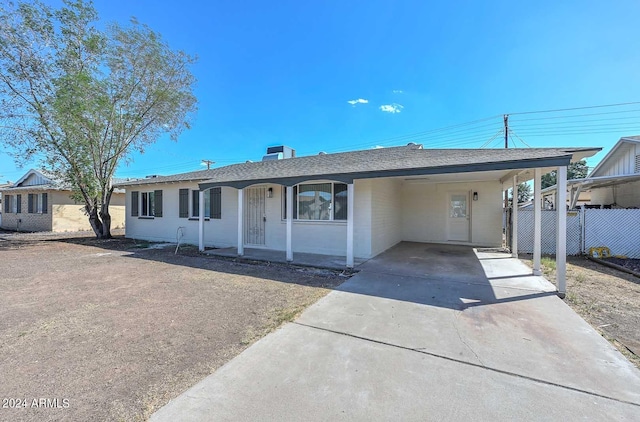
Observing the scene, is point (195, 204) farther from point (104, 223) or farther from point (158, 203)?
point (104, 223)

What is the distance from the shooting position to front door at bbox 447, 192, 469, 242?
10773mm

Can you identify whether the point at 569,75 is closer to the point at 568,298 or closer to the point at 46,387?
the point at 568,298

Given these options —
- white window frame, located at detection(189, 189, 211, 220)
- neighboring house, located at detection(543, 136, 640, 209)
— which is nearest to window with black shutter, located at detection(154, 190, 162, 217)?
white window frame, located at detection(189, 189, 211, 220)

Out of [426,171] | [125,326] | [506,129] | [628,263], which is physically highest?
[506,129]

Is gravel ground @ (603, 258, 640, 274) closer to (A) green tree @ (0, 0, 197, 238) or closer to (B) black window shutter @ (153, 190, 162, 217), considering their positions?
(B) black window shutter @ (153, 190, 162, 217)

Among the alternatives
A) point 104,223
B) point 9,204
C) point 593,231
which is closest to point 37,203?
point 9,204

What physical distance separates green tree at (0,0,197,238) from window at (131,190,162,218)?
1.54 m

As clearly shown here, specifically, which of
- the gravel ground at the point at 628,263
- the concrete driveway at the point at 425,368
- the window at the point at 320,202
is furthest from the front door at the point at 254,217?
the gravel ground at the point at 628,263

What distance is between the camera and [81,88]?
10805 mm

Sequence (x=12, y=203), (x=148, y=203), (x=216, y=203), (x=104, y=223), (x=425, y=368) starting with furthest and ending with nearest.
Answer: (x=12, y=203)
(x=104, y=223)
(x=148, y=203)
(x=216, y=203)
(x=425, y=368)

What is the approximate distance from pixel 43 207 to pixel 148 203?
1124 cm

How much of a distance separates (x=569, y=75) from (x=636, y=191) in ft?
18.0

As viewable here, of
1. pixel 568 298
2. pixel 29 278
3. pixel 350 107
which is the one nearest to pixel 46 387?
pixel 29 278

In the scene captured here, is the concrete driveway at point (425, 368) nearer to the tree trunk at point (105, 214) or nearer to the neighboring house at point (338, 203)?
the neighboring house at point (338, 203)
